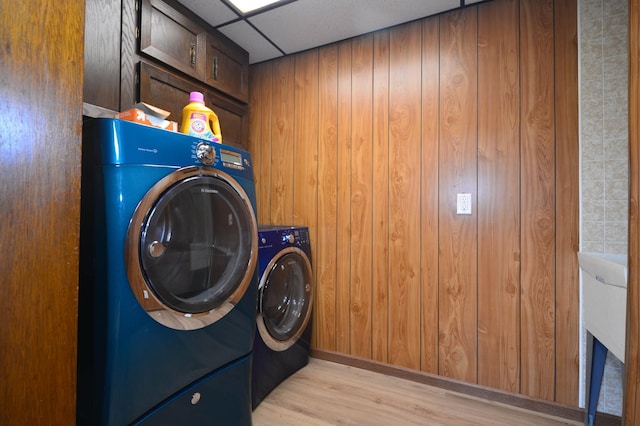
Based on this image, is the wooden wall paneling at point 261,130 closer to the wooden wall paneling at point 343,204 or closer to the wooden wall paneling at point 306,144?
the wooden wall paneling at point 306,144

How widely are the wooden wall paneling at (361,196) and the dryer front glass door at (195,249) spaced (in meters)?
0.88

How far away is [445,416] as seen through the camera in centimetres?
150

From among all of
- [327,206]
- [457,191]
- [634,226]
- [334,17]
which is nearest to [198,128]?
[327,206]

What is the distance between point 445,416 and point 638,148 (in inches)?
55.7

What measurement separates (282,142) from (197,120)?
0.95 metres

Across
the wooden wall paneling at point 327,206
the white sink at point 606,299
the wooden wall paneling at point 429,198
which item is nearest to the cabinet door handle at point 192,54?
the wooden wall paneling at point 327,206

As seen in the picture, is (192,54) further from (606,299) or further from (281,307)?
(606,299)

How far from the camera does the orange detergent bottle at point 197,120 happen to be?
1365mm

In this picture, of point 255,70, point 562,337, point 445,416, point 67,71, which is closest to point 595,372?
point 562,337

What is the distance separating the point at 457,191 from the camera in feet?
5.69

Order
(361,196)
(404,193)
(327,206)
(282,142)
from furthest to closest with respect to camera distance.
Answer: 1. (282,142)
2. (327,206)
3. (361,196)
4. (404,193)

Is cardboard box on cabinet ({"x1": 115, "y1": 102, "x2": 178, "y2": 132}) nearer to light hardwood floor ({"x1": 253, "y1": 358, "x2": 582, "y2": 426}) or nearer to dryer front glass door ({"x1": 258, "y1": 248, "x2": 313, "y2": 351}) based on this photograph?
dryer front glass door ({"x1": 258, "y1": 248, "x2": 313, "y2": 351})

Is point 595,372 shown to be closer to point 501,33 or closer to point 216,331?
point 216,331

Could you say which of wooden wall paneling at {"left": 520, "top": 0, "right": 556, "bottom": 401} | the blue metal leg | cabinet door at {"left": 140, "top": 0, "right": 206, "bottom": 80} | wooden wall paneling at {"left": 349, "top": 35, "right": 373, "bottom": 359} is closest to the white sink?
the blue metal leg
